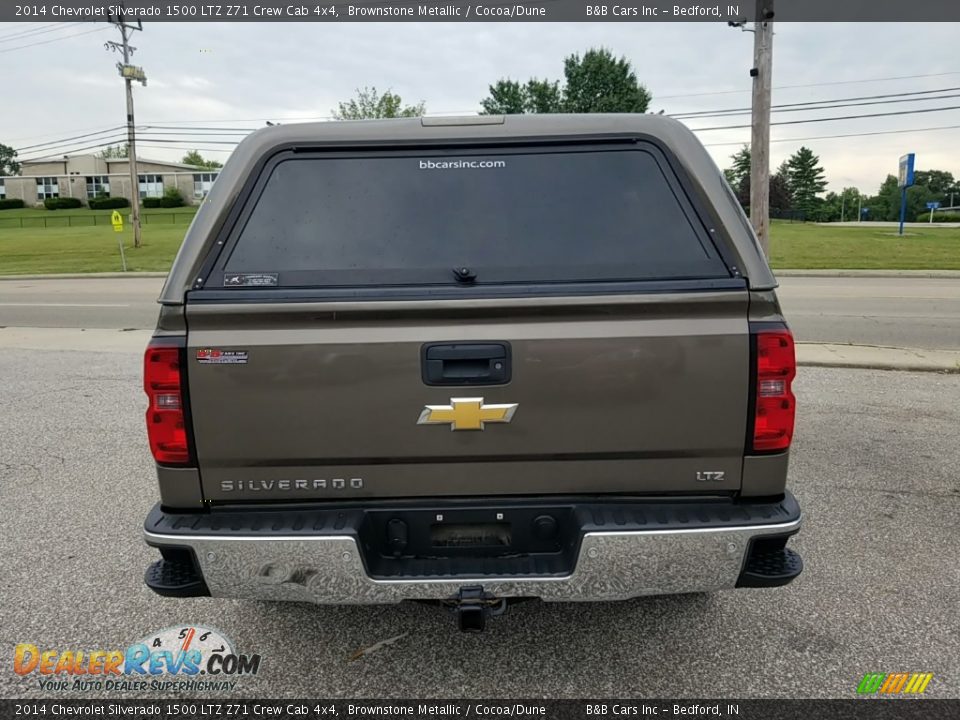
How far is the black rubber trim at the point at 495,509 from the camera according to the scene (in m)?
2.18

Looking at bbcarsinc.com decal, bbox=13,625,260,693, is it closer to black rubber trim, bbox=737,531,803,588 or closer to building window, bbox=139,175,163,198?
black rubber trim, bbox=737,531,803,588

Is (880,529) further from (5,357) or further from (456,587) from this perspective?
(5,357)

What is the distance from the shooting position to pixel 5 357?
947 centimetres

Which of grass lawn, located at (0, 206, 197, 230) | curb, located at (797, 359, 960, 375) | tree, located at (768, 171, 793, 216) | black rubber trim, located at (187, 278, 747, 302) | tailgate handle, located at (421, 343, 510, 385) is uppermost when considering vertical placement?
tree, located at (768, 171, 793, 216)

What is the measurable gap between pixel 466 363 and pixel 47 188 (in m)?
106

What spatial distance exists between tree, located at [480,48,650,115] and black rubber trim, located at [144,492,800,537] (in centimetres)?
6111

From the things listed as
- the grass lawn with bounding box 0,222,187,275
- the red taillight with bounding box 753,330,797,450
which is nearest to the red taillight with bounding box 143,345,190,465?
the red taillight with bounding box 753,330,797,450

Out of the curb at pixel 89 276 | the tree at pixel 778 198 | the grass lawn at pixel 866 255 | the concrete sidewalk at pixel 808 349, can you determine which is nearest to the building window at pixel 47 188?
the curb at pixel 89 276

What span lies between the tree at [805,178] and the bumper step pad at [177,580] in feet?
402

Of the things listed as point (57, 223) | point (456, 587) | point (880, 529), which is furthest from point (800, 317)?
point (57, 223)

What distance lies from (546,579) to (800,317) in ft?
37.3

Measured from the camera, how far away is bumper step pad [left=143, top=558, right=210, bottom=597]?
2.28 metres

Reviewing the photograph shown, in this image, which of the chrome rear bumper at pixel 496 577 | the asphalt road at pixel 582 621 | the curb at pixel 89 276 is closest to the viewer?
the chrome rear bumper at pixel 496 577

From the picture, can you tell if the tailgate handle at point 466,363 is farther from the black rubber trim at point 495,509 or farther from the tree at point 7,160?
the tree at point 7,160
